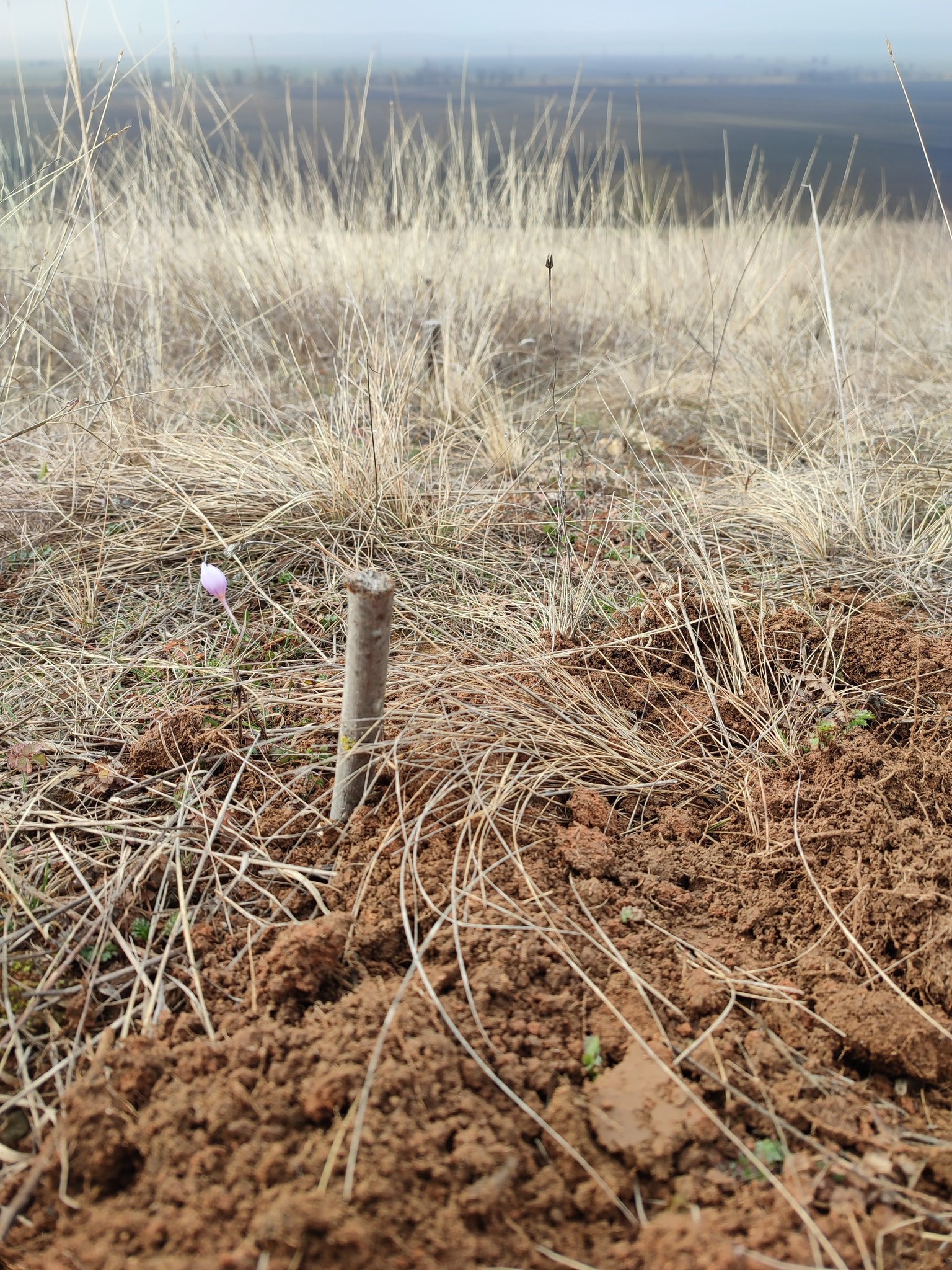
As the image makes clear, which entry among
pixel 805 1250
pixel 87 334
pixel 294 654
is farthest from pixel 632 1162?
pixel 87 334

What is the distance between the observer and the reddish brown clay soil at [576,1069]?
932 millimetres

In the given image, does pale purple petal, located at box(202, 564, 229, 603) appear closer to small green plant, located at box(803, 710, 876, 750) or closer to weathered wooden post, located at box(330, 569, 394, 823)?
weathered wooden post, located at box(330, 569, 394, 823)

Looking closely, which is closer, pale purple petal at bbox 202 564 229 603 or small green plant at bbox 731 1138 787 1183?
small green plant at bbox 731 1138 787 1183

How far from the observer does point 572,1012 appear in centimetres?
121

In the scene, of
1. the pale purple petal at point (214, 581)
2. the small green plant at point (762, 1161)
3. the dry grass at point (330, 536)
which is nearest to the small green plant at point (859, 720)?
the dry grass at point (330, 536)

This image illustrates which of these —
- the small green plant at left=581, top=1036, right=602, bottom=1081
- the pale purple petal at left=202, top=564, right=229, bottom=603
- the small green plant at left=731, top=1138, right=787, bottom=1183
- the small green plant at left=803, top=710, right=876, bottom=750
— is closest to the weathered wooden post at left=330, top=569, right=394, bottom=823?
the pale purple petal at left=202, top=564, right=229, bottom=603

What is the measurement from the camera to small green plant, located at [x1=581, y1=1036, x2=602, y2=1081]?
3.75ft

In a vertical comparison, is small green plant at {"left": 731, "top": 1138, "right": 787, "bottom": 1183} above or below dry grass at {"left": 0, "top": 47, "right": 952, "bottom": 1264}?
below

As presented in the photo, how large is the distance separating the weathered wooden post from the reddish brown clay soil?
8 centimetres

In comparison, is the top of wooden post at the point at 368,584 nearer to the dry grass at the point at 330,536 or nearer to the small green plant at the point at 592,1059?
the dry grass at the point at 330,536

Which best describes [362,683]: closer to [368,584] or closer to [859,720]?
[368,584]

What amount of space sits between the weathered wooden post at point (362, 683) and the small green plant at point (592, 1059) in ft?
1.98

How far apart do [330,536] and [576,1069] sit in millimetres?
1696

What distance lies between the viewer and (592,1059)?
3.75ft
